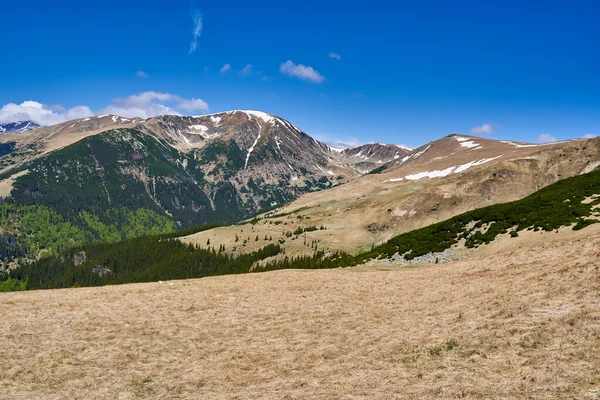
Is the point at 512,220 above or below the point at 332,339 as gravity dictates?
above

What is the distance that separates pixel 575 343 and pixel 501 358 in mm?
2878

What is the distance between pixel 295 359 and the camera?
731 inches

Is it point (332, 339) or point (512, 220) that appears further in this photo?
point (512, 220)

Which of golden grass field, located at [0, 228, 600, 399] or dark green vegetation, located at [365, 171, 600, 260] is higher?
dark green vegetation, located at [365, 171, 600, 260]

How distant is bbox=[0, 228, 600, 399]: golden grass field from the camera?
13.6m

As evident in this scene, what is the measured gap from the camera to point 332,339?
20.9 metres

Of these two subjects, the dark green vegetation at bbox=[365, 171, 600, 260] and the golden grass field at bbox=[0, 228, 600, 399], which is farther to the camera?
the dark green vegetation at bbox=[365, 171, 600, 260]

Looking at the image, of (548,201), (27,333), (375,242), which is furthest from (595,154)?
(27,333)

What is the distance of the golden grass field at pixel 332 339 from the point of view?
13633mm

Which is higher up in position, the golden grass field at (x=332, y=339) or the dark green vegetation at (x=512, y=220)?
the dark green vegetation at (x=512, y=220)

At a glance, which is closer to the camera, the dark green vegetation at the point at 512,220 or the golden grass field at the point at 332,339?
the golden grass field at the point at 332,339

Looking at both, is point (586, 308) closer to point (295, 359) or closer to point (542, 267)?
point (542, 267)

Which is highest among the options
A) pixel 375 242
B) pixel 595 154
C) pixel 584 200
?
pixel 595 154

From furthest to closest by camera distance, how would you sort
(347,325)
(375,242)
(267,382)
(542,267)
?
(375,242) → (542,267) → (347,325) → (267,382)
